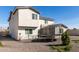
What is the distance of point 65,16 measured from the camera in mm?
5406

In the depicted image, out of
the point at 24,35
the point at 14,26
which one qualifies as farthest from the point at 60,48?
the point at 14,26

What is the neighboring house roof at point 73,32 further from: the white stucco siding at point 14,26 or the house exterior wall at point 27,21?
the white stucco siding at point 14,26

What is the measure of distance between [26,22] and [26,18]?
A: 79 millimetres

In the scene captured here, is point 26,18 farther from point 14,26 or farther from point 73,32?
point 73,32

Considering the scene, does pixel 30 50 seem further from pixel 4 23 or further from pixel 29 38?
pixel 4 23

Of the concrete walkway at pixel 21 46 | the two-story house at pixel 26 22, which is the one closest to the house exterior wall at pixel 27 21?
the two-story house at pixel 26 22

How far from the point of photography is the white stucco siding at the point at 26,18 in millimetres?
5391

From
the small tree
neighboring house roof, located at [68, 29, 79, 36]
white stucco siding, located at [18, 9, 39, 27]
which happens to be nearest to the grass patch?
the small tree

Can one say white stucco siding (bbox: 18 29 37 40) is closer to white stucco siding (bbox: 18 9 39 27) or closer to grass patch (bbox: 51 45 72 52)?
white stucco siding (bbox: 18 9 39 27)

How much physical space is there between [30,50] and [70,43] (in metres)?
0.80

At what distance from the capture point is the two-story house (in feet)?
17.7
